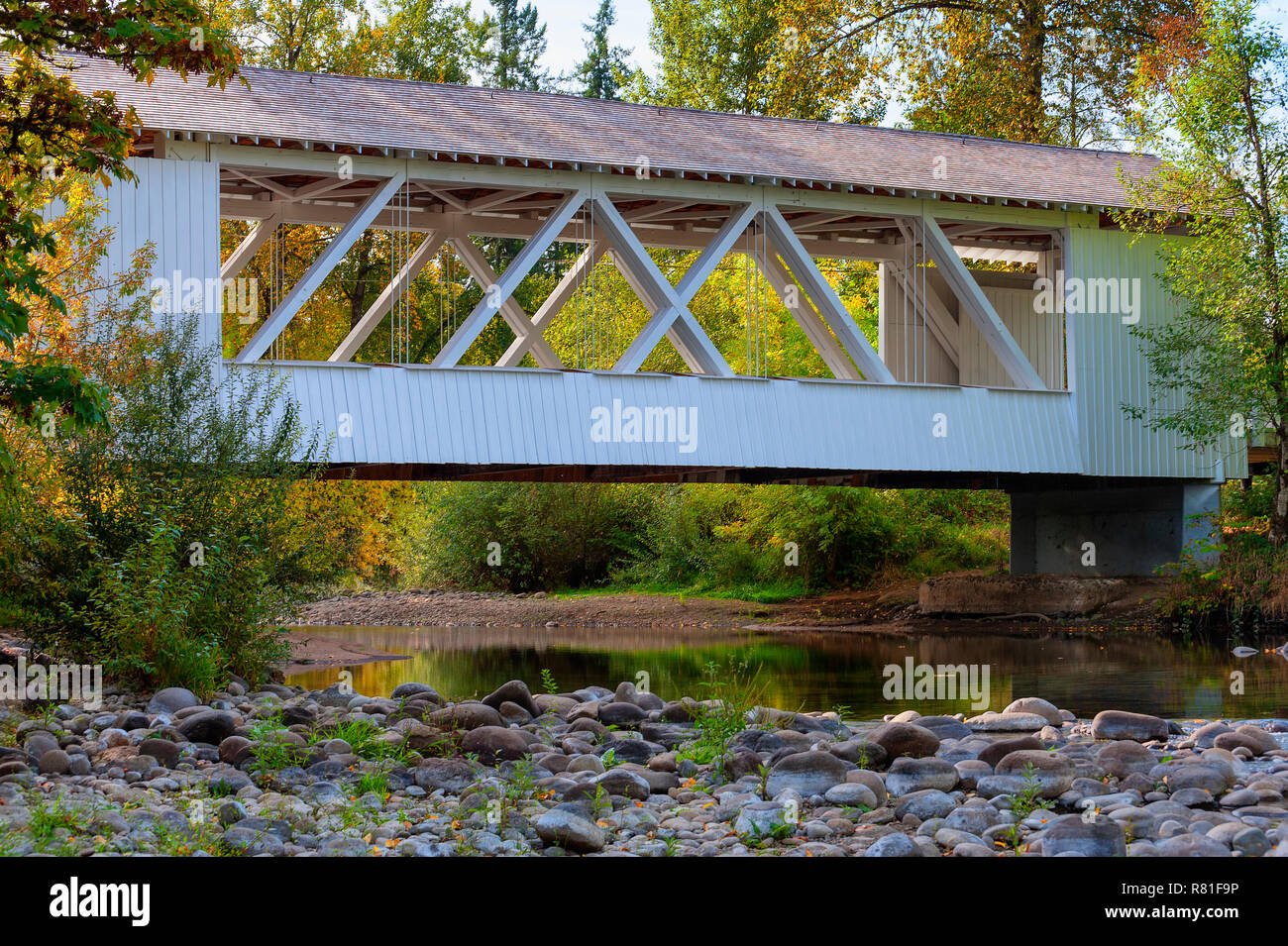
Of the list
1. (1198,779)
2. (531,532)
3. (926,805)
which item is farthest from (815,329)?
(531,532)

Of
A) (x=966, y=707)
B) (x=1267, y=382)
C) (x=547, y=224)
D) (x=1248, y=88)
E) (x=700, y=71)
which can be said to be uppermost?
(x=700, y=71)

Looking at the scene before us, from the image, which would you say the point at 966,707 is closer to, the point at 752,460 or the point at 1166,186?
the point at 752,460

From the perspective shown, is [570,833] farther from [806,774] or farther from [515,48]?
[515,48]

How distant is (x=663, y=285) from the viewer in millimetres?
16516

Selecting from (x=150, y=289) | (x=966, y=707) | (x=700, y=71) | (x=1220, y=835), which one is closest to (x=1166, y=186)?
(x=966, y=707)

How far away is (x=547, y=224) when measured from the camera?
52.7 ft

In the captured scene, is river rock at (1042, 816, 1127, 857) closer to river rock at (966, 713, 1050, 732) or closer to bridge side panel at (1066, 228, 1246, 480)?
river rock at (966, 713, 1050, 732)

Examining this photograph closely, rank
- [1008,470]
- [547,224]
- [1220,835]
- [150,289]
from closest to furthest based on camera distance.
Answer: [1220,835] < [150,289] < [547,224] < [1008,470]

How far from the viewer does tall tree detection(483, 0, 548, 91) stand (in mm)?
45094

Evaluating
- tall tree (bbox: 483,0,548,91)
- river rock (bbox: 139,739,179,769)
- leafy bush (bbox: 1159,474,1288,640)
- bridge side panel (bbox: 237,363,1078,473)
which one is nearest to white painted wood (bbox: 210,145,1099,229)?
bridge side panel (bbox: 237,363,1078,473)

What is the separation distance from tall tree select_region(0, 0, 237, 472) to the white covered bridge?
6830 mm

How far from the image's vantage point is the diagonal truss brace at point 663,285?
16.2 metres

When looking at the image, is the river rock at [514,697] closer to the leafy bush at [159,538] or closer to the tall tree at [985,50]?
the leafy bush at [159,538]
